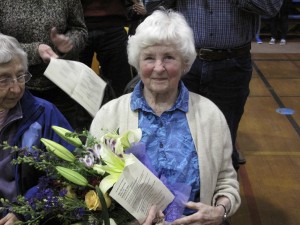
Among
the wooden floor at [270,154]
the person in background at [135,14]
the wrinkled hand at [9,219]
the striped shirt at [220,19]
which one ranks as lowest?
the wooden floor at [270,154]

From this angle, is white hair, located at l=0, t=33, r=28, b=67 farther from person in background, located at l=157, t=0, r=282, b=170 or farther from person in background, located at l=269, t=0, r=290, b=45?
person in background, located at l=269, t=0, r=290, b=45

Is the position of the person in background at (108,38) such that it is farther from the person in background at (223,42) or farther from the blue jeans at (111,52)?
the person in background at (223,42)

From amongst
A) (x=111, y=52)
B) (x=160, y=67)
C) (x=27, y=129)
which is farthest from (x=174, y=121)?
(x=111, y=52)

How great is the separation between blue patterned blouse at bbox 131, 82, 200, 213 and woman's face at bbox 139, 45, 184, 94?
0.29 feet

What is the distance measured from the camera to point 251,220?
2957mm

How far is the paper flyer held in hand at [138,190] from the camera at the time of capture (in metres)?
1.34

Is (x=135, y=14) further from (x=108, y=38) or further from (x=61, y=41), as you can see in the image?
(x=61, y=41)

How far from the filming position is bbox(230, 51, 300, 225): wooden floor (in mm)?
3051

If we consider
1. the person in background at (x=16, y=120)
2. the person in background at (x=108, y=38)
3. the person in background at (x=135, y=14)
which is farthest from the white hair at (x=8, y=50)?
the person in background at (x=135, y=14)

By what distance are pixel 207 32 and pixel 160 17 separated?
0.59 metres

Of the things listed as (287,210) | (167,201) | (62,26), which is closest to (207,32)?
(62,26)

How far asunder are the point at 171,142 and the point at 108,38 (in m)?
1.40

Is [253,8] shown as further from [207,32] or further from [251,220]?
[251,220]

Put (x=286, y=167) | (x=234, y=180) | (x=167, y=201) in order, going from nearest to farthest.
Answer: (x=167, y=201), (x=234, y=180), (x=286, y=167)
